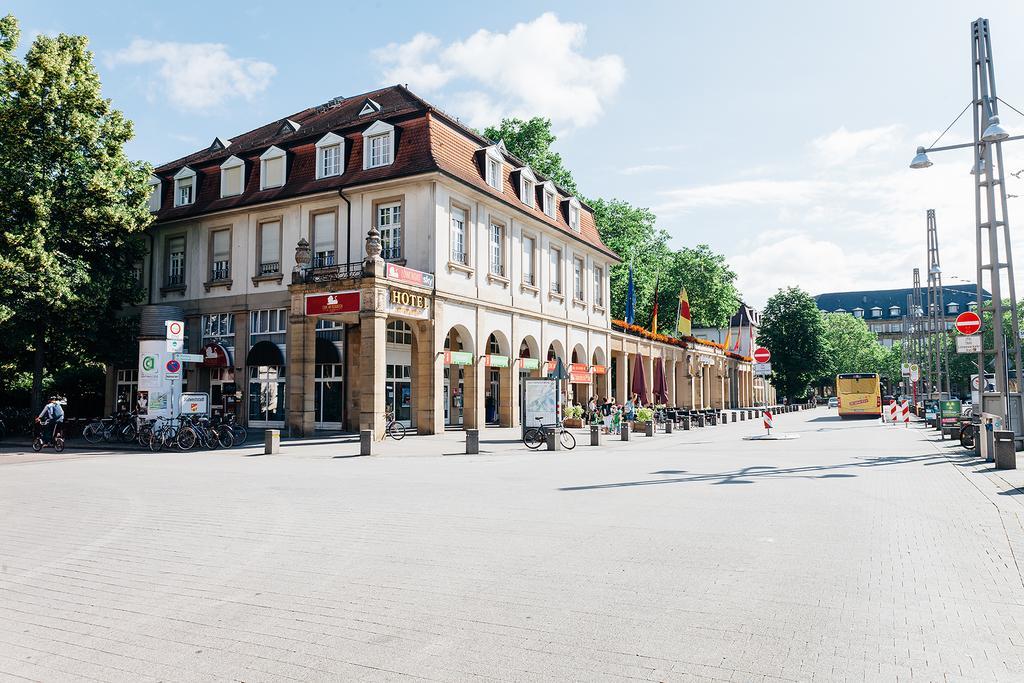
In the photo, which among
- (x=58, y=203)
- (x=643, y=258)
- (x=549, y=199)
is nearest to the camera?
(x=58, y=203)

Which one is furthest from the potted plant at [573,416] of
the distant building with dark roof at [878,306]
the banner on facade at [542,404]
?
the distant building with dark roof at [878,306]

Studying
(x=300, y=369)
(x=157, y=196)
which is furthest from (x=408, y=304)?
(x=157, y=196)

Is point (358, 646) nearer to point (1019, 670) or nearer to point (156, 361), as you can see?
Answer: point (1019, 670)

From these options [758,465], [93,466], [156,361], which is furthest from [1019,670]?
[156,361]

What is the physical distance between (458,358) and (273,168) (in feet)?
40.1

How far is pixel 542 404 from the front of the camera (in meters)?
24.2

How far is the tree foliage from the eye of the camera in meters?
47.1

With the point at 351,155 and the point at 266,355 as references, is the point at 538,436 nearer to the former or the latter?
the point at 266,355

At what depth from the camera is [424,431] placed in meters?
27.6

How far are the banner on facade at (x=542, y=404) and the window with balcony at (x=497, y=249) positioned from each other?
9555 millimetres

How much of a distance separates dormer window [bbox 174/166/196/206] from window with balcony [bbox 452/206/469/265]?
553 inches

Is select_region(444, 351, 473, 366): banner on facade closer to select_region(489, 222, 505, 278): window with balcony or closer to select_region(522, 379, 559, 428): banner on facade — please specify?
select_region(489, 222, 505, 278): window with balcony

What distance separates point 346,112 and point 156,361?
1561cm

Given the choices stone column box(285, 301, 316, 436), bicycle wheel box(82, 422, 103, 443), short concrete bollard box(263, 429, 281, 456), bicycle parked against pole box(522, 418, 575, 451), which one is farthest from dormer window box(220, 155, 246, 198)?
bicycle parked against pole box(522, 418, 575, 451)
